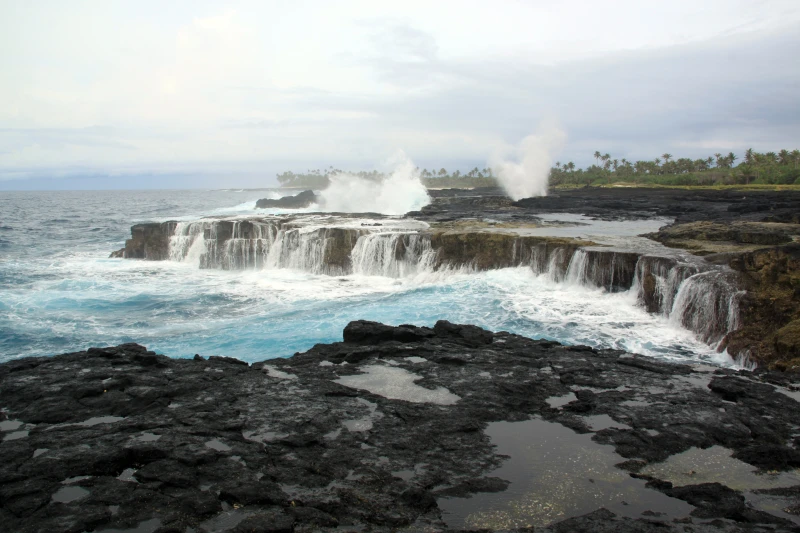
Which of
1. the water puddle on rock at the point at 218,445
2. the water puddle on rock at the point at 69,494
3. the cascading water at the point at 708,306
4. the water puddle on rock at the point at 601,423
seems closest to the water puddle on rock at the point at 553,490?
the water puddle on rock at the point at 601,423

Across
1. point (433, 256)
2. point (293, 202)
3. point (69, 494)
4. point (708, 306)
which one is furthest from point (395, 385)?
point (293, 202)

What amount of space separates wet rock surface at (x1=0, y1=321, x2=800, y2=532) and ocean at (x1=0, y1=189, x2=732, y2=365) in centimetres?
327

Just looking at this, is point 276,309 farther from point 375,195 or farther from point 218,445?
point 375,195

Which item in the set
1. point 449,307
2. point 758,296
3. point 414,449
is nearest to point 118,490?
point 414,449

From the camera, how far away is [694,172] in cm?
8475

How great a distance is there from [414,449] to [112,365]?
6.13 metres

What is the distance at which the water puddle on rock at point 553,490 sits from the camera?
18.6 feet

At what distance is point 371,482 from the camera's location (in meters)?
6.21

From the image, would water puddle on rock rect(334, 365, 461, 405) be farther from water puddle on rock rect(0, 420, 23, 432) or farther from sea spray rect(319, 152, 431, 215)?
A: sea spray rect(319, 152, 431, 215)

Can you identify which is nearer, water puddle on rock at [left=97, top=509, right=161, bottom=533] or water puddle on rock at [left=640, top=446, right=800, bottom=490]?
water puddle on rock at [left=97, top=509, right=161, bottom=533]

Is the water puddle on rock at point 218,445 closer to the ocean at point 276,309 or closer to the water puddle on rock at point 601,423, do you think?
the water puddle on rock at point 601,423

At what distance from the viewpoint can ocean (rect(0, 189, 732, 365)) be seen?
14219 mm

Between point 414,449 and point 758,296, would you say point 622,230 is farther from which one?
point 414,449

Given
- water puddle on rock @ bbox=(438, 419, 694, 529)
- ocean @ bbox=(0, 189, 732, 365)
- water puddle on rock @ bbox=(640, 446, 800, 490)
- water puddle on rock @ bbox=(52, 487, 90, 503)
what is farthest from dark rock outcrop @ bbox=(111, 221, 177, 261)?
water puddle on rock @ bbox=(640, 446, 800, 490)
